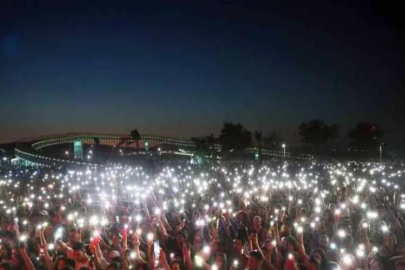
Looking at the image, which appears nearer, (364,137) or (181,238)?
(181,238)

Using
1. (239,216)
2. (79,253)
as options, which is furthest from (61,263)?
(239,216)

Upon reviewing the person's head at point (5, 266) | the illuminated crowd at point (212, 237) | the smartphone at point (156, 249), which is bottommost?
the smartphone at point (156, 249)

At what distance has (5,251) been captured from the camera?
888 centimetres

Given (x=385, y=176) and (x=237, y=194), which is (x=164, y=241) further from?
(x=385, y=176)

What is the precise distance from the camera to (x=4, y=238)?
30.2 feet

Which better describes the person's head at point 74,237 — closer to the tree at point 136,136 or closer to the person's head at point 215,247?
the person's head at point 215,247

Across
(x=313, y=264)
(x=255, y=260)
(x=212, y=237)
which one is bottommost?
(x=212, y=237)

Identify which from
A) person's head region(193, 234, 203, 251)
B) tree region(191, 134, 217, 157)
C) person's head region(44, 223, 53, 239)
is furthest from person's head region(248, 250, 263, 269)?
tree region(191, 134, 217, 157)

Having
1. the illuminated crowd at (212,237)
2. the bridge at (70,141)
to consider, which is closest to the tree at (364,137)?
the bridge at (70,141)

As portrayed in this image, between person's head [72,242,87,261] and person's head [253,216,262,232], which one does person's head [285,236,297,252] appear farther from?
person's head [72,242,87,261]

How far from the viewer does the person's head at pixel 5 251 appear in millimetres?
8744

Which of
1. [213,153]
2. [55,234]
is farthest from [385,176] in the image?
[213,153]

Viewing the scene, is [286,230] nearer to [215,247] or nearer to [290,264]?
[215,247]

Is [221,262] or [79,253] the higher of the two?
[79,253]
